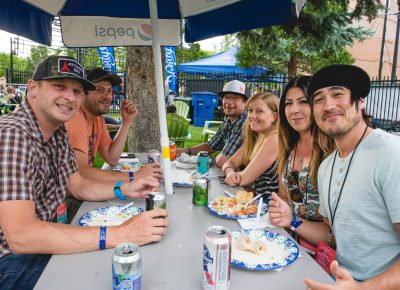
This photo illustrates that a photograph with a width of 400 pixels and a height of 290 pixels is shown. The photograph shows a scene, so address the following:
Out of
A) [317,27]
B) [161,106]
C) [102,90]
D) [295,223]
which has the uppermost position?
[317,27]

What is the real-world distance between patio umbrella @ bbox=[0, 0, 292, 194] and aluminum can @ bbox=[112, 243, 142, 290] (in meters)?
2.35

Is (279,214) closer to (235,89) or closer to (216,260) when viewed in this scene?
(216,260)

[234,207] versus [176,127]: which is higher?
[176,127]

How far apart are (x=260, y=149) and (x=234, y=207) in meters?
0.92

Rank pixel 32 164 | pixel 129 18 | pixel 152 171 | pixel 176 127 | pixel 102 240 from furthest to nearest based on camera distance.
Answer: pixel 176 127, pixel 129 18, pixel 152 171, pixel 32 164, pixel 102 240

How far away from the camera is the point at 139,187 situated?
2244 millimetres

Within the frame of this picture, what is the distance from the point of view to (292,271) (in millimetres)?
1394

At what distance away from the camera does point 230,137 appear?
3938mm

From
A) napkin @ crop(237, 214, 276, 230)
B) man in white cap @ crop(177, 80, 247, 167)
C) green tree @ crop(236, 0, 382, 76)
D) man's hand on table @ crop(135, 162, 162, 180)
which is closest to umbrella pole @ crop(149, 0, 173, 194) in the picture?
man's hand on table @ crop(135, 162, 162, 180)

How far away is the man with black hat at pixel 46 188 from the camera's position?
1499mm

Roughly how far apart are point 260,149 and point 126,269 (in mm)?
→ 1940

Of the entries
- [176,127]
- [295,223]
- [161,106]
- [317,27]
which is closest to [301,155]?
[295,223]

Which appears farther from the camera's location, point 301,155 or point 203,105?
point 203,105

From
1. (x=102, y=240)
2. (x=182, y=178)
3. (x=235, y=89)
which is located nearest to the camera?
(x=102, y=240)
